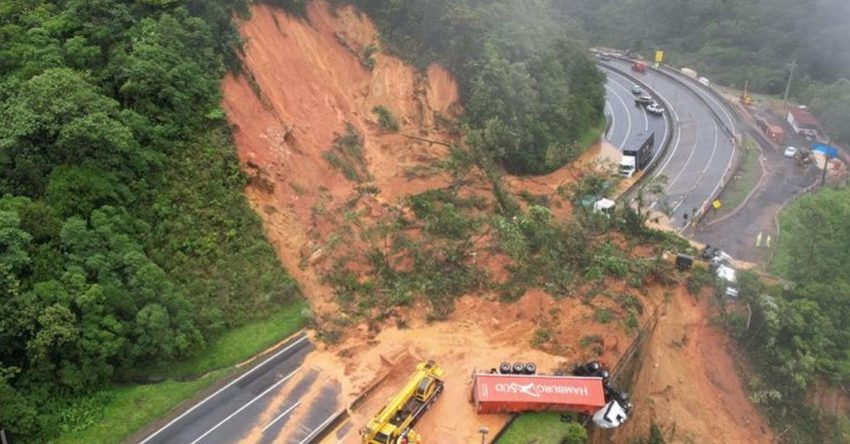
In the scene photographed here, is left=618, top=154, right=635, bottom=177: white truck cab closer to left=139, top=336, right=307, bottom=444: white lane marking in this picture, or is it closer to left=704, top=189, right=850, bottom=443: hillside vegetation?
left=704, top=189, right=850, bottom=443: hillside vegetation

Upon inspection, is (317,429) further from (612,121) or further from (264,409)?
(612,121)

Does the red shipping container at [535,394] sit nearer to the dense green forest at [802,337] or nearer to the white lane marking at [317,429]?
the white lane marking at [317,429]

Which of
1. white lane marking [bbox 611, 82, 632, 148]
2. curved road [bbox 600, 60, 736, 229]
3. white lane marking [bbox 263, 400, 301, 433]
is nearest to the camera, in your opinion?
white lane marking [bbox 263, 400, 301, 433]


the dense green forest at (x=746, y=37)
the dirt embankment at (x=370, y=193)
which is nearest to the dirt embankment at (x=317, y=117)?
the dirt embankment at (x=370, y=193)

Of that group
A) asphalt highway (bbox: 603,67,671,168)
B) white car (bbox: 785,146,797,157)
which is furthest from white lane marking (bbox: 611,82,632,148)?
white car (bbox: 785,146,797,157)

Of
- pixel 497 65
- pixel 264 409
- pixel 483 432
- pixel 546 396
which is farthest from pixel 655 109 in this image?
pixel 264 409

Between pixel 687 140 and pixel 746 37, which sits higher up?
pixel 746 37
